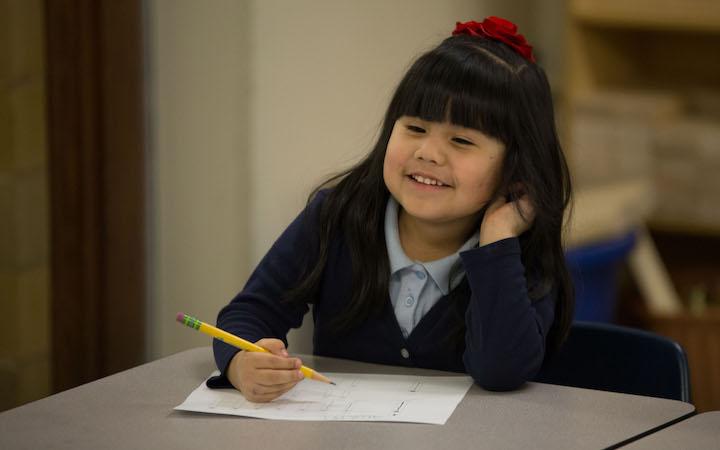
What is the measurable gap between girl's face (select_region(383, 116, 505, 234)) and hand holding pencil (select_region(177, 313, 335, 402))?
308mm

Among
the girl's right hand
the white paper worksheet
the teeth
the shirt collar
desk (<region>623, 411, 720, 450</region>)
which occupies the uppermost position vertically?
the teeth

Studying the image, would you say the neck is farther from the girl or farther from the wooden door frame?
the wooden door frame

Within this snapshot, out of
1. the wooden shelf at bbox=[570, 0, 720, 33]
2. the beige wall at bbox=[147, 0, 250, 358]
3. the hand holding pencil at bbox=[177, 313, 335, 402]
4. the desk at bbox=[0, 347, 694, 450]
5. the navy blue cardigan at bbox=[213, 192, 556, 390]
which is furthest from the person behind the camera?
the wooden shelf at bbox=[570, 0, 720, 33]

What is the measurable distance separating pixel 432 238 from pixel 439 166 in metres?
0.17

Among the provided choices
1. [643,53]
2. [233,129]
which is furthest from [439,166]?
[643,53]

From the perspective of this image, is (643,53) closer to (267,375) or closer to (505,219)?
(505,219)

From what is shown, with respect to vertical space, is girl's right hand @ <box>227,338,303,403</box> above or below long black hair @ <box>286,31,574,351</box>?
below

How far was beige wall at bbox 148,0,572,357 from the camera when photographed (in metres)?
2.13

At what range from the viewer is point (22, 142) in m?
2.25

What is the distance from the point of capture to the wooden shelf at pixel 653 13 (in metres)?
3.15

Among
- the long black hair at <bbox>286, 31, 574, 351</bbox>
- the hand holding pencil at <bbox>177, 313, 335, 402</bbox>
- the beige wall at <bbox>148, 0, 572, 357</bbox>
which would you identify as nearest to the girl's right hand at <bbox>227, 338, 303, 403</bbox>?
the hand holding pencil at <bbox>177, 313, 335, 402</bbox>

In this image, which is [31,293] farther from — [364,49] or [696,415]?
[696,415]

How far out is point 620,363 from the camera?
1.54 metres

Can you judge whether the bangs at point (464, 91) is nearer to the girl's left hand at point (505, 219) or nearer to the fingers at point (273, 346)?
the girl's left hand at point (505, 219)
